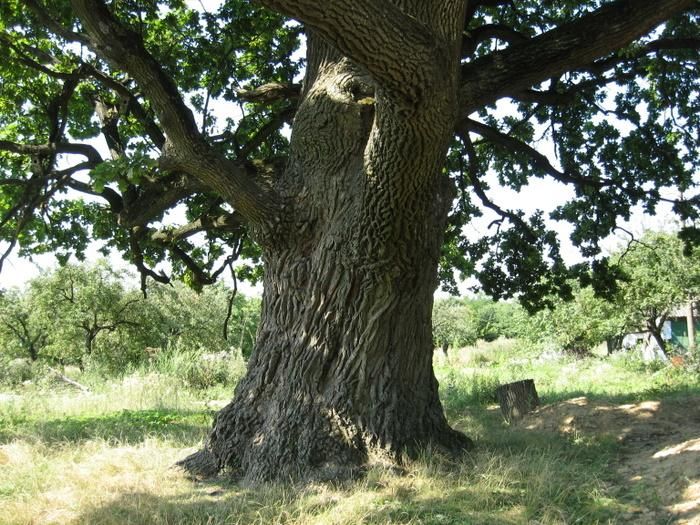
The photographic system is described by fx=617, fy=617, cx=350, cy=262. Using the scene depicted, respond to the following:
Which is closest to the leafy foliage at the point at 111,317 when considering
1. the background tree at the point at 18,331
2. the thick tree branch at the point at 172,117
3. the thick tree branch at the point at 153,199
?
the background tree at the point at 18,331

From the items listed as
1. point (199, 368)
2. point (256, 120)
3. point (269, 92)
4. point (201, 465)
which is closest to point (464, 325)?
point (199, 368)

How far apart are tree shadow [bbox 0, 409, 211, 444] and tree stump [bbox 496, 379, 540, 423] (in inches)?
183

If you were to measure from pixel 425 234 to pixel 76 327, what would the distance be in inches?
909

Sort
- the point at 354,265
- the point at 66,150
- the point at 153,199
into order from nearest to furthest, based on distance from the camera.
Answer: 1. the point at 354,265
2. the point at 153,199
3. the point at 66,150

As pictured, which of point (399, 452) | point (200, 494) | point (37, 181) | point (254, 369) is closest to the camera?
point (200, 494)

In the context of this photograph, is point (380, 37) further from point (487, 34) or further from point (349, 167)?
point (487, 34)

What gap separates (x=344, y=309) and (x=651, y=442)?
152 inches

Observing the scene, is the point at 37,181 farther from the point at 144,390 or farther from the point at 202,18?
the point at 144,390

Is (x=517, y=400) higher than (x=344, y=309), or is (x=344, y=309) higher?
(x=344, y=309)

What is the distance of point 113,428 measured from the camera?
29.7 feet

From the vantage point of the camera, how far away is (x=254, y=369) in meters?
6.91

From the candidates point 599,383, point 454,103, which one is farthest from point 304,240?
point 599,383

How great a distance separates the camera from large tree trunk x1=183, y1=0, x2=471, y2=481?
612 cm

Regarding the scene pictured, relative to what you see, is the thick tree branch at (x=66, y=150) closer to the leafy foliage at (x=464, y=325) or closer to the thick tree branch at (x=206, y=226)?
the thick tree branch at (x=206, y=226)
